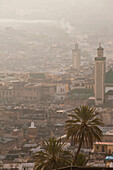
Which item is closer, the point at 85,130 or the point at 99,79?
the point at 85,130

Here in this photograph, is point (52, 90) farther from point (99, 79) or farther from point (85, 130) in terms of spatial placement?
point (85, 130)

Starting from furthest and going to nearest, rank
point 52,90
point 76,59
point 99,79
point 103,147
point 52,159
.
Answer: point 76,59 < point 52,90 < point 99,79 < point 103,147 < point 52,159

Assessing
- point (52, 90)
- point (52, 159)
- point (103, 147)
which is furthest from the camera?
point (52, 90)

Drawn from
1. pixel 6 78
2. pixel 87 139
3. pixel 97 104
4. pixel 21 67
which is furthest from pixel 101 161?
pixel 21 67

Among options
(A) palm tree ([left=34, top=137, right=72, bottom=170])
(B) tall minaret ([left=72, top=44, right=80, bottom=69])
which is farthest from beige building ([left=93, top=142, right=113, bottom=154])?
(B) tall minaret ([left=72, top=44, right=80, bottom=69])

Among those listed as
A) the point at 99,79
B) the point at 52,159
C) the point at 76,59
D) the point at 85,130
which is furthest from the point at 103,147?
the point at 76,59

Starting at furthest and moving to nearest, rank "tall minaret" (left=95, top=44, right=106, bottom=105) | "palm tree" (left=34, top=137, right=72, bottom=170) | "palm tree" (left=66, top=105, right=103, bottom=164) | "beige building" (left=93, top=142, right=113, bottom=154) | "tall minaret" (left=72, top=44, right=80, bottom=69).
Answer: "tall minaret" (left=72, top=44, right=80, bottom=69), "tall minaret" (left=95, top=44, right=106, bottom=105), "beige building" (left=93, top=142, right=113, bottom=154), "palm tree" (left=66, top=105, right=103, bottom=164), "palm tree" (left=34, top=137, right=72, bottom=170)

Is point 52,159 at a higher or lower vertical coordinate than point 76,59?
lower

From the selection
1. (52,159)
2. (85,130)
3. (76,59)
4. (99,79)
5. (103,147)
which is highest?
(76,59)

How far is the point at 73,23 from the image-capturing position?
97562 mm

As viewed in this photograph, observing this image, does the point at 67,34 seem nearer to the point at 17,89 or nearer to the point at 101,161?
the point at 17,89

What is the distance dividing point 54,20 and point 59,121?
70.7 meters

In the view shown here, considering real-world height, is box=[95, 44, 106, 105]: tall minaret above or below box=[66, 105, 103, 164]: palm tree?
above

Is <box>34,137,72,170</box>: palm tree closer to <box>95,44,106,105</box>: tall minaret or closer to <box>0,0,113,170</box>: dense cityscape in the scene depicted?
<box>0,0,113,170</box>: dense cityscape
